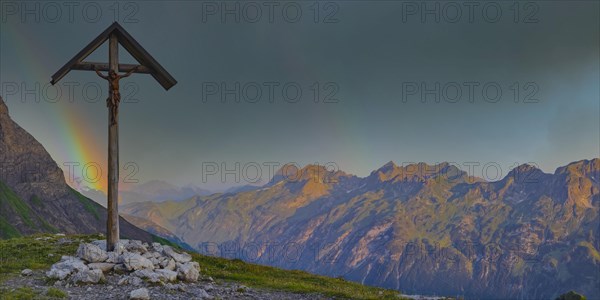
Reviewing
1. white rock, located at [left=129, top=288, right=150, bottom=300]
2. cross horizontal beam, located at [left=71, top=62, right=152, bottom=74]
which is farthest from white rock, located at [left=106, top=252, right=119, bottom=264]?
cross horizontal beam, located at [left=71, top=62, right=152, bottom=74]

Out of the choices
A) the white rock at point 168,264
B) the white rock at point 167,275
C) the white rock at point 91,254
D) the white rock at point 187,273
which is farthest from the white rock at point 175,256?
the white rock at point 91,254

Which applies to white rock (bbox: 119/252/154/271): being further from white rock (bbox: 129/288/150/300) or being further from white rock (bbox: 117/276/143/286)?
white rock (bbox: 129/288/150/300)

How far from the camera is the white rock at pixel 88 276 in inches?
955

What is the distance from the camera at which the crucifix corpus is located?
2916cm

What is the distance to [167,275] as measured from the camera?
26453mm

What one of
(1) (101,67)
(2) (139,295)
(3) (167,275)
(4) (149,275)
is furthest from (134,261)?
(1) (101,67)

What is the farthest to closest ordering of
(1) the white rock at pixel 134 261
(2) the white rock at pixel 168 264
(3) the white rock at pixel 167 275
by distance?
(2) the white rock at pixel 168 264 < (1) the white rock at pixel 134 261 < (3) the white rock at pixel 167 275

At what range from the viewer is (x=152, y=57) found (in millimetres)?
31156

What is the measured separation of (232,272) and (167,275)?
33.9ft

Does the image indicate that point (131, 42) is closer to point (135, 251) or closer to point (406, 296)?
point (135, 251)

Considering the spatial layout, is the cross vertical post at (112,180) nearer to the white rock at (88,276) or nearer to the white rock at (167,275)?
the white rock at (167,275)

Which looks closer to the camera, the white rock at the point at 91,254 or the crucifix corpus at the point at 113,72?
the white rock at the point at 91,254

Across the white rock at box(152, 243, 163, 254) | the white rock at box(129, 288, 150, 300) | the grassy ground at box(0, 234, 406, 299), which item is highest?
the white rock at box(152, 243, 163, 254)

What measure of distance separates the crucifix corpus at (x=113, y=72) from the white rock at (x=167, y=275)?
4.21m
